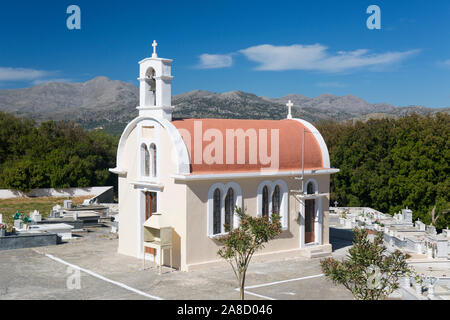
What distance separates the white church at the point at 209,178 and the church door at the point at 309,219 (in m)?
0.05

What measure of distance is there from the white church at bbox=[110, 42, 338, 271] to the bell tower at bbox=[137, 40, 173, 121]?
0.04 meters

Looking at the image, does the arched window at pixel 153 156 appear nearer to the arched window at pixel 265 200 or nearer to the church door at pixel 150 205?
the church door at pixel 150 205

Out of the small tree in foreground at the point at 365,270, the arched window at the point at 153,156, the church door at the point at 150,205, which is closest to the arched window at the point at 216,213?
the church door at the point at 150,205

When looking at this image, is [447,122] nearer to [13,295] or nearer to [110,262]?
[110,262]

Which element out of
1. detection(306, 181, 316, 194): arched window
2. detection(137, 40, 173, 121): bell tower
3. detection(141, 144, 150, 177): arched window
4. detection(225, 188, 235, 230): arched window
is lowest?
detection(225, 188, 235, 230): arched window

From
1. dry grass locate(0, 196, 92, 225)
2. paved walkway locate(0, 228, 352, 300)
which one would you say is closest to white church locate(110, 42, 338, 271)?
paved walkway locate(0, 228, 352, 300)

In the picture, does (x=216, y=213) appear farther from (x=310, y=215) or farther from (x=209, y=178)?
(x=310, y=215)

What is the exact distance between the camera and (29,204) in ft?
154

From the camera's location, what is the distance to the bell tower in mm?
21672

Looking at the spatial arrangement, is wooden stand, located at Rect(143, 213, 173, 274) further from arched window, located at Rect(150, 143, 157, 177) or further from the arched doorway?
the arched doorway

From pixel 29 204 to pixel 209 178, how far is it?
3163 centimetres

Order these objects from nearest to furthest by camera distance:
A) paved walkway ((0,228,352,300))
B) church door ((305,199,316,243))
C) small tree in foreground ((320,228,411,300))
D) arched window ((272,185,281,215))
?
small tree in foreground ((320,228,411,300)) → paved walkway ((0,228,352,300)) → arched window ((272,185,281,215)) → church door ((305,199,316,243))

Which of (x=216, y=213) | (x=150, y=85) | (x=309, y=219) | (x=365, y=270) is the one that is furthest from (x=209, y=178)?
(x=365, y=270)

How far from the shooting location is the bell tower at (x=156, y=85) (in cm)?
2167
